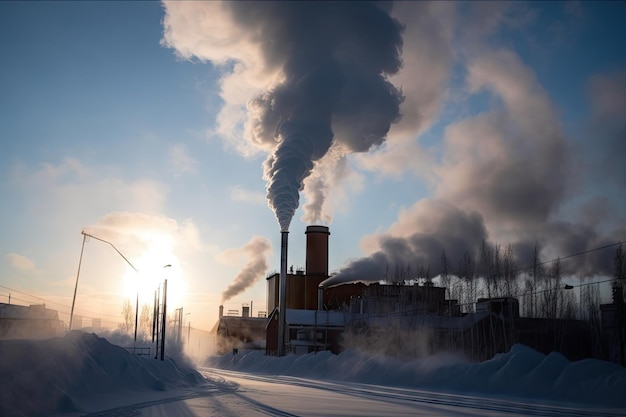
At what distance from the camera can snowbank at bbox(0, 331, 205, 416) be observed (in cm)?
1574

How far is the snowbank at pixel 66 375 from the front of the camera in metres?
15.7

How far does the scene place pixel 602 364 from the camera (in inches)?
1004

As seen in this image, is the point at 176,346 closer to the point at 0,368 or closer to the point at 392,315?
the point at 392,315

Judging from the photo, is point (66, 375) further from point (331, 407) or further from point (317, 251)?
point (317, 251)

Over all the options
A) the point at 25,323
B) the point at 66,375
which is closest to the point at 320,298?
the point at 25,323

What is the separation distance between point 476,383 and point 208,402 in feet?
48.3

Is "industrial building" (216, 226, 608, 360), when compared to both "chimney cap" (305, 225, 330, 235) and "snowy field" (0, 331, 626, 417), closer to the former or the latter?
"chimney cap" (305, 225, 330, 235)

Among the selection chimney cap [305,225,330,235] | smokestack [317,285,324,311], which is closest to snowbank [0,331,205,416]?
smokestack [317,285,324,311]

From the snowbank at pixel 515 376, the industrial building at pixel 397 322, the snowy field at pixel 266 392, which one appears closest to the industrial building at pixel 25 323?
the industrial building at pixel 397 322

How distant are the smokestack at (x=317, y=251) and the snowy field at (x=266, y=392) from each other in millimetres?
39942

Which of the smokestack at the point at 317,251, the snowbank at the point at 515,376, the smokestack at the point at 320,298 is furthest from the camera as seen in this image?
the smokestack at the point at 317,251

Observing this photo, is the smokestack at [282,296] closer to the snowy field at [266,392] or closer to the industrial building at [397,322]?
the industrial building at [397,322]

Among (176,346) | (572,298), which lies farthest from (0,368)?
(176,346)

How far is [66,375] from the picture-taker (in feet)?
60.8
